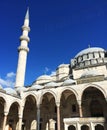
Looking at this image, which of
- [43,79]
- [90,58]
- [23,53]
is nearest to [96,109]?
[90,58]

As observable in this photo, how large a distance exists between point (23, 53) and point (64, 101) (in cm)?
1042

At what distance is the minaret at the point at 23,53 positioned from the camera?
936 inches

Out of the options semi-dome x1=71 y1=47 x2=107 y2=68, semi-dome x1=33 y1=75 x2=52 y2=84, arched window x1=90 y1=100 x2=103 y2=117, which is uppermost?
semi-dome x1=71 y1=47 x2=107 y2=68

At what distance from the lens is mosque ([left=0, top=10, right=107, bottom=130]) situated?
15891 millimetres

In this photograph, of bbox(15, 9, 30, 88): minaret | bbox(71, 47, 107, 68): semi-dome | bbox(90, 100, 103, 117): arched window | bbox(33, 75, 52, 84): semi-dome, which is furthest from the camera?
bbox(33, 75, 52, 84): semi-dome

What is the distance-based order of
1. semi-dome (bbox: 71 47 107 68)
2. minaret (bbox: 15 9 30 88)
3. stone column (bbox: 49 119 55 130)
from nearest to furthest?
stone column (bbox: 49 119 55 130), semi-dome (bbox: 71 47 107 68), minaret (bbox: 15 9 30 88)

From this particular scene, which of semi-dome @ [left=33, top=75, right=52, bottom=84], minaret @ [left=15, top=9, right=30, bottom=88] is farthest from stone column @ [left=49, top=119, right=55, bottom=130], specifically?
semi-dome @ [left=33, top=75, right=52, bottom=84]

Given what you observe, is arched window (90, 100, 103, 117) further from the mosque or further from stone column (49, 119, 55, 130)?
stone column (49, 119, 55, 130)

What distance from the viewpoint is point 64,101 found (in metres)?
19.5

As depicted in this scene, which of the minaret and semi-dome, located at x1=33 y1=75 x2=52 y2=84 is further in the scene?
semi-dome, located at x1=33 y1=75 x2=52 y2=84

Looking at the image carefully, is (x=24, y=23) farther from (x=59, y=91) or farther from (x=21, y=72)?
(x=59, y=91)

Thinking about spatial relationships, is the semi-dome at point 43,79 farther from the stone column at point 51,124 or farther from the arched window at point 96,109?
the arched window at point 96,109

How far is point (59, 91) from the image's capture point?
17.5 meters

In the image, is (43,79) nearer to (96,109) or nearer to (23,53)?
(23,53)
